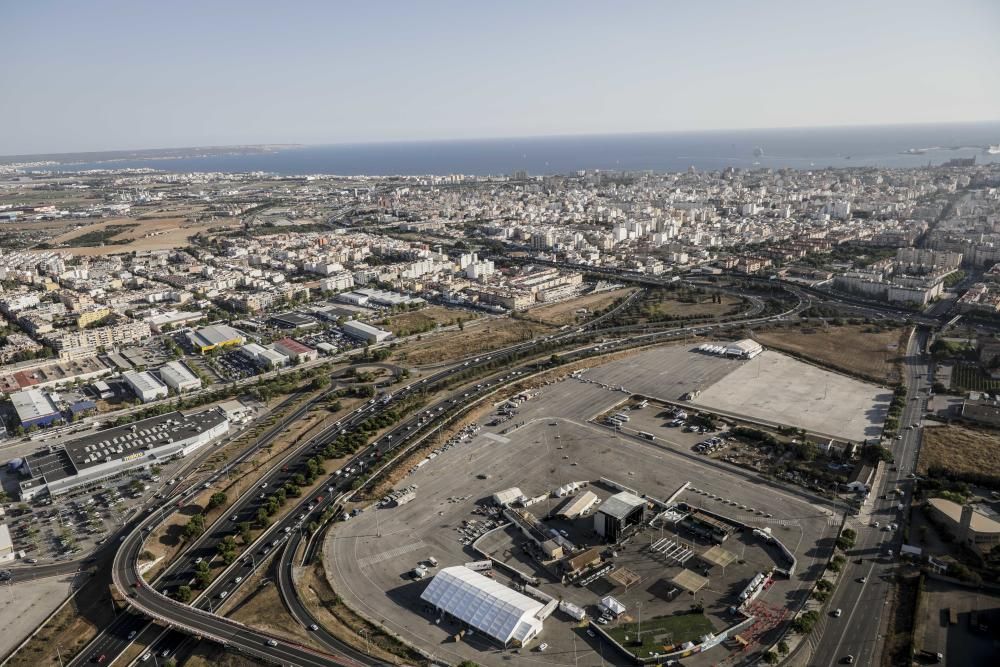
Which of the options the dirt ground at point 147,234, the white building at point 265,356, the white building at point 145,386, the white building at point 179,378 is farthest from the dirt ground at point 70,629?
the dirt ground at point 147,234

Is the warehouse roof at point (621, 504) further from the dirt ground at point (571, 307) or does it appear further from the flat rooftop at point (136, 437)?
the dirt ground at point (571, 307)

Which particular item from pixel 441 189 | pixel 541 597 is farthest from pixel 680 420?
pixel 441 189

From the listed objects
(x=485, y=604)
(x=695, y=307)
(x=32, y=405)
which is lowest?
(x=485, y=604)

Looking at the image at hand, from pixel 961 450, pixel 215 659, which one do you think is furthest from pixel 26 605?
pixel 961 450

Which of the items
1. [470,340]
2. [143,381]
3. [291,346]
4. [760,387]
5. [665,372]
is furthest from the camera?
[470,340]

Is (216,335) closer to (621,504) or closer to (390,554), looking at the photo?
(390,554)
